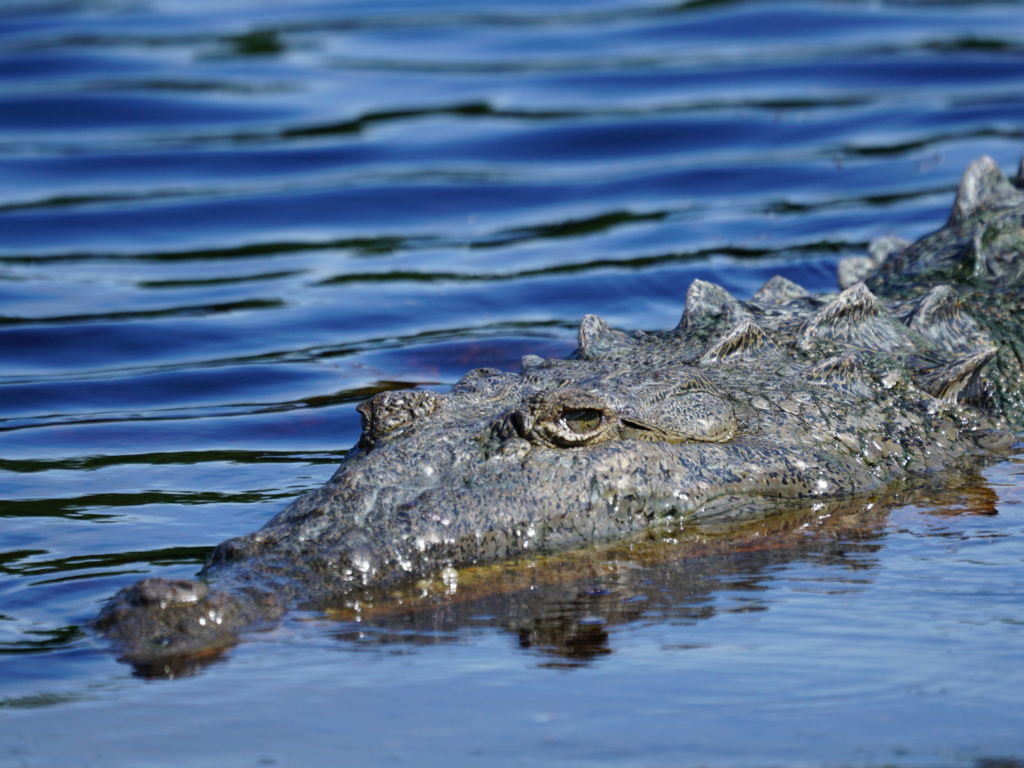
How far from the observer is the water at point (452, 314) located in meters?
2.97

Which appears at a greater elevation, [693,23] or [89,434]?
[693,23]

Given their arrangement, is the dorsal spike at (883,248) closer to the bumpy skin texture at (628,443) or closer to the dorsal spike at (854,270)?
the dorsal spike at (854,270)

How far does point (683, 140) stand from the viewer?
12914 mm

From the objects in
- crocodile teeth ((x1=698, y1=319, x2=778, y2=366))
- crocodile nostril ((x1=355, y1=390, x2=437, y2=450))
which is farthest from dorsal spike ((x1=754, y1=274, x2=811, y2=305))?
crocodile nostril ((x1=355, y1=390, x2=437, y2=450))

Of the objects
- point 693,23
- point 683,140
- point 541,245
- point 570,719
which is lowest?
point 570,719

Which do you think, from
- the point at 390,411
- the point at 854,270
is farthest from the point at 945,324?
the point at 390,411

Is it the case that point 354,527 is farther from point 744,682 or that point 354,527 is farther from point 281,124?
point 281,124

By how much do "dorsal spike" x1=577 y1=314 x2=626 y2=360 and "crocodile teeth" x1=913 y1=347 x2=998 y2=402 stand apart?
1177 mm

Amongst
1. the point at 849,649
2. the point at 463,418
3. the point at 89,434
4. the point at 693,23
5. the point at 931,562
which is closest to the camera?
the point at 849,649

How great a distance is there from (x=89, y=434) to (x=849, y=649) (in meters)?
3.88

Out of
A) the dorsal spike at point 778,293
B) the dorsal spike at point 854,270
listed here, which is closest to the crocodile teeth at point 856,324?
the dorsal spike at point 778,293

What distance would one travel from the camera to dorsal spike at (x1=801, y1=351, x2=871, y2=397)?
16.1 ft

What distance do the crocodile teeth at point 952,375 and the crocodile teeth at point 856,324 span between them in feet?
0.78

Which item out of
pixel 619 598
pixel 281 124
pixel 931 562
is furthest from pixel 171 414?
pixel 281 124
